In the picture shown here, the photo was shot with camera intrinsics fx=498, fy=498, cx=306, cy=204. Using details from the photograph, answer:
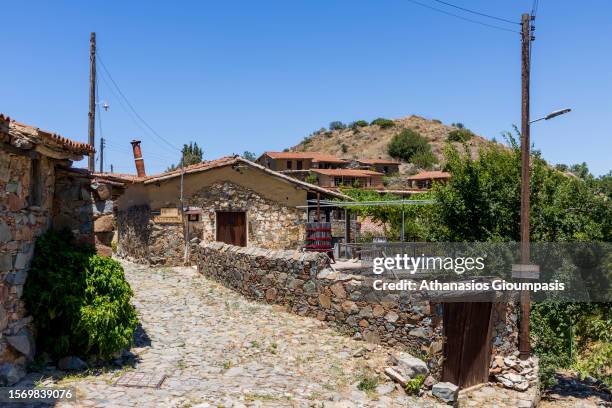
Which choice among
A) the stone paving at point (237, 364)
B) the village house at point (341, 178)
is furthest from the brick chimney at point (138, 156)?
the village house at point (341, 178)

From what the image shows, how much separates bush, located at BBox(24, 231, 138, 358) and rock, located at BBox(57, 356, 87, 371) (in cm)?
12

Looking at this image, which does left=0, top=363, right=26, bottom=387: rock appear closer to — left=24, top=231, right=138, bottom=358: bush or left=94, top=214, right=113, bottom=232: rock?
left=24, top=231, right=138, bottom=358: bush

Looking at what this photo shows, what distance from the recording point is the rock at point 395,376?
8.40 metres

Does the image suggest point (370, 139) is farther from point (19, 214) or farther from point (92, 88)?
point (19, 214)

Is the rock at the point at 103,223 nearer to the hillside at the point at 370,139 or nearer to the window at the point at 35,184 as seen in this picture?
the window at the point at 35,184

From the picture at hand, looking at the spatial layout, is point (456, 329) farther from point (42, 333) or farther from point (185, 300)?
point (42, 333)

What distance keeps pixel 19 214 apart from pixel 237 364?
403 cm

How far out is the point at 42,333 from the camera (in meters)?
7.30

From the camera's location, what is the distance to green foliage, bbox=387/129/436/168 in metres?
82.6

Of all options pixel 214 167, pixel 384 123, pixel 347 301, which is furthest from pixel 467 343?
pixel 384 123

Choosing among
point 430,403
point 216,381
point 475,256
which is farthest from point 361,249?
point 216,381

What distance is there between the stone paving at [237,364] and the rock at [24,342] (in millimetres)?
322

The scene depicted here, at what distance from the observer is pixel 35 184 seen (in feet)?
24.0

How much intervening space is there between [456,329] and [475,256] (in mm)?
4799
